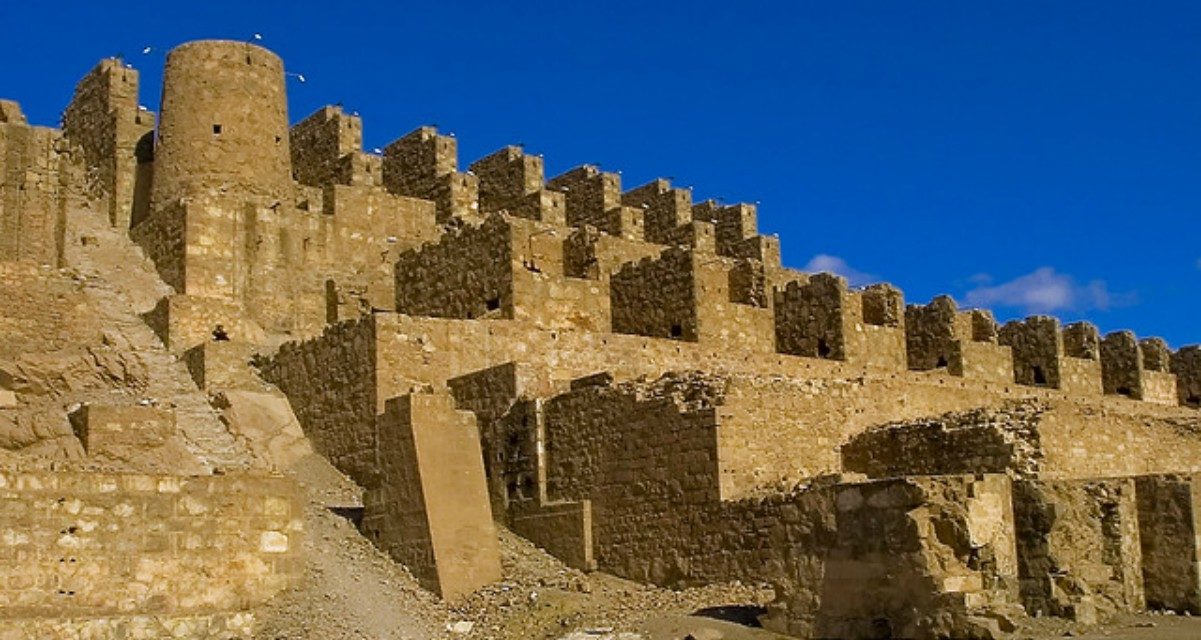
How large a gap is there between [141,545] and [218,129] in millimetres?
13211

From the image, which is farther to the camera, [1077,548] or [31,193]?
[31,193]

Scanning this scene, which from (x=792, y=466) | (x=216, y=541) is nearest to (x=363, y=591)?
(x=216, y=541)

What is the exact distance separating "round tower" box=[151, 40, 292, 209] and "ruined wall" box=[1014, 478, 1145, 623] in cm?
1571

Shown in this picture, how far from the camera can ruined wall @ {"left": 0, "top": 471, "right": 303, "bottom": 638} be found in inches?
581

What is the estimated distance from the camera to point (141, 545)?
15.5 metres

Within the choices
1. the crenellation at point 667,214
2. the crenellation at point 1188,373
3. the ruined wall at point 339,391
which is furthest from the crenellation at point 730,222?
the ruined wall at point 339,391

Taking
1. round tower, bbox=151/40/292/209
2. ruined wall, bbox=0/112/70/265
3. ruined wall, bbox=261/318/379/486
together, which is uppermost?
round tower, bbox=151/40/292/209

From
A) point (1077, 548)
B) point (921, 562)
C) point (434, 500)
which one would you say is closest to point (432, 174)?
point (434, 500)

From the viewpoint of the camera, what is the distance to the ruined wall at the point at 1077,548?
587 inches

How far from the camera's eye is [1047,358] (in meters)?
34.3

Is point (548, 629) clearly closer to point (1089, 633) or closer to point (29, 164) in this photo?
point (1089, 633)

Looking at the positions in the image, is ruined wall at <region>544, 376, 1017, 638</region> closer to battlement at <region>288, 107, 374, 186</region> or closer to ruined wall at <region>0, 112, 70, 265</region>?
ruined wall at <region>0, 112, 70, 265</region>

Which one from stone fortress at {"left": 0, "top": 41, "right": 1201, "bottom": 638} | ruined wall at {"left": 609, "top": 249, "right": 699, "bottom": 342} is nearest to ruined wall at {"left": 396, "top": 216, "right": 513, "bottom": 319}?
stone fortress at {"left": 0, "top": 41, "right": 1201, "bottom": 638}

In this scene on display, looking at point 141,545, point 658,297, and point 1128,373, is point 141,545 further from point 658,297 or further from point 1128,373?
point 1128,373
